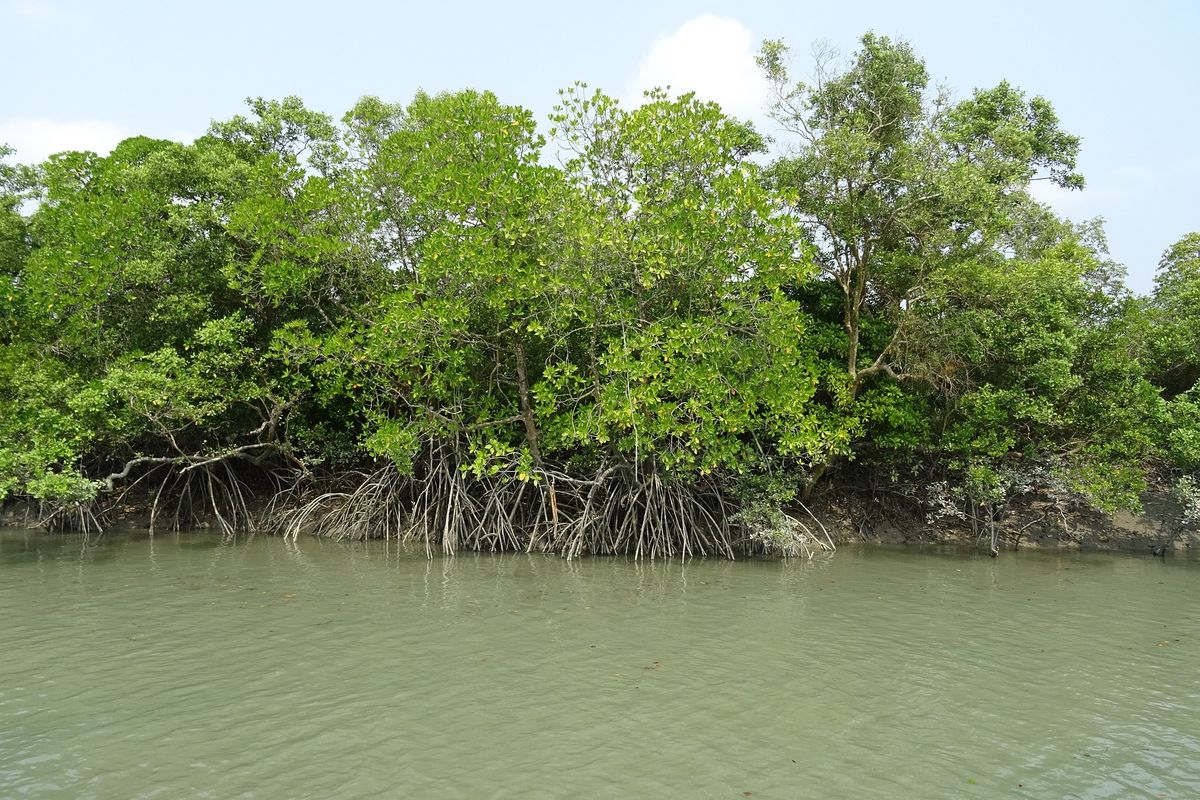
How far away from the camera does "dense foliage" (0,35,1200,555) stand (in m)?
11.1

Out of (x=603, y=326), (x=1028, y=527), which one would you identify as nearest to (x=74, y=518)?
(x=603, y=326)

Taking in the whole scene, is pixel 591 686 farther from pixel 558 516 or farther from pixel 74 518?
pixel 74 518

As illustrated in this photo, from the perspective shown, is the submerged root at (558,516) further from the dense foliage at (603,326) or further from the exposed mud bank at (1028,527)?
the exposed mud bank at (1028,527)

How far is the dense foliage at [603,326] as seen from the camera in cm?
1115

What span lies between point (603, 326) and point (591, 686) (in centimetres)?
651

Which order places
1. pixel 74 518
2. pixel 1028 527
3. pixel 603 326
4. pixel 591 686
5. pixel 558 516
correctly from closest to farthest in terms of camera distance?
pixel 591 686, pixel 603 326, pixel 558 516, pixel 1028 527, pixel 74 518

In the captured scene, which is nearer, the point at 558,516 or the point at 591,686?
the point at 591,686

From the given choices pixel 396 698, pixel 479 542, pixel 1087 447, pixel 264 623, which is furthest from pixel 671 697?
pixel 1087 447

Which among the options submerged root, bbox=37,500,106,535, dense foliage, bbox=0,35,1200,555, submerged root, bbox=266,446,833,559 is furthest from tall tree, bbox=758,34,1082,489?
submerged root, bbox=37,500,106,535

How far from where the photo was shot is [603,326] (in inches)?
454

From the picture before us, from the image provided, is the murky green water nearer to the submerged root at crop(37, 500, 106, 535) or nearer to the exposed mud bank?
the exposed mud bank

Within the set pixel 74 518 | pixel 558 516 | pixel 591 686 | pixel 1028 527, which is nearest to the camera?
pixel 591 686

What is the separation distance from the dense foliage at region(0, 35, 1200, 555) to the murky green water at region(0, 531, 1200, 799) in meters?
2.31

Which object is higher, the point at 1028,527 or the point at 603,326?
the point at 603,326
